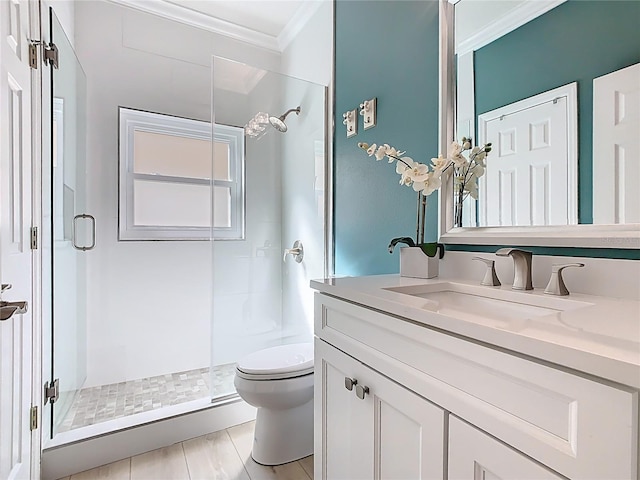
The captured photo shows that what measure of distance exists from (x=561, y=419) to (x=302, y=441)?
55.3 inches

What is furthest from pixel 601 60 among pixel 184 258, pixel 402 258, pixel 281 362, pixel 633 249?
pixel 184 258

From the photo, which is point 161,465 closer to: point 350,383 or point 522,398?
point 350,383

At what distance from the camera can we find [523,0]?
1081 millimetres

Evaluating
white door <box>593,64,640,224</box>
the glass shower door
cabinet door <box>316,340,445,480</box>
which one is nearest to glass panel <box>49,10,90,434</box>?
the glass shower door

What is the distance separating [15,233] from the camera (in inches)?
46.3

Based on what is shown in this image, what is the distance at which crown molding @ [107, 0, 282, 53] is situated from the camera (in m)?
2.22

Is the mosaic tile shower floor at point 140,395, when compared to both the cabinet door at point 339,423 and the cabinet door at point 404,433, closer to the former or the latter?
the cabinet door at point 339,423

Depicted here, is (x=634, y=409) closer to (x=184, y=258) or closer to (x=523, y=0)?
(x=523, y=0)

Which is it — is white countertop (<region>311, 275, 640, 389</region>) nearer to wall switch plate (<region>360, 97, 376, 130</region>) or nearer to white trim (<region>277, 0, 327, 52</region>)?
wall switch plate (<region>360, 97, 376, 130</region>)

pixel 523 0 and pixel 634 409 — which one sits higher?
pixel 523 0

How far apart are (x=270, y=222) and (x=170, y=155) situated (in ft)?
2.94

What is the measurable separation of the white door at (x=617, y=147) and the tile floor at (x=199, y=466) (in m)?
1.48

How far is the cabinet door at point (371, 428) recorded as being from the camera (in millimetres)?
708

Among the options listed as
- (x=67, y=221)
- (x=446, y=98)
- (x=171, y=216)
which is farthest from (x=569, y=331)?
(x=171, y=216)
